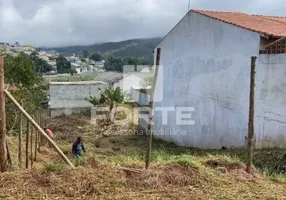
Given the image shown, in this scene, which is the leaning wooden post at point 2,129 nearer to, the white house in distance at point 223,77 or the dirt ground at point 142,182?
the dirt ground at point 142,182

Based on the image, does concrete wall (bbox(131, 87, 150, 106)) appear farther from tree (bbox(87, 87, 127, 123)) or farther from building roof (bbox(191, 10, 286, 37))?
building roof (bbox(191, 10, 286, 37))

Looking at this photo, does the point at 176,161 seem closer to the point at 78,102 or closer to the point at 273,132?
the point at 273,132

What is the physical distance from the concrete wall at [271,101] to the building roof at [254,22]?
103 centimetres

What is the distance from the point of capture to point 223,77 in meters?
14.3

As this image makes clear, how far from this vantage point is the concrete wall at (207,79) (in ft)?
43.4

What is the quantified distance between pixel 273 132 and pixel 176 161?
6.66 metres

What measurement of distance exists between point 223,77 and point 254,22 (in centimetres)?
250

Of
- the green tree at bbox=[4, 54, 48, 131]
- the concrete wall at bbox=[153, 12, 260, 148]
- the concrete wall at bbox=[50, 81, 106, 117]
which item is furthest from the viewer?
the concrete wall at bbox=[50, 81, 106, 117]

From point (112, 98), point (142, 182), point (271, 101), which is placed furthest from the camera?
point (112, 98)

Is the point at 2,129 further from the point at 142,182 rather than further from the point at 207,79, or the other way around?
the point at 207,79

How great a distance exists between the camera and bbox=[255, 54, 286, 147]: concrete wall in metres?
11.1

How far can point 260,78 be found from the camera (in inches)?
473

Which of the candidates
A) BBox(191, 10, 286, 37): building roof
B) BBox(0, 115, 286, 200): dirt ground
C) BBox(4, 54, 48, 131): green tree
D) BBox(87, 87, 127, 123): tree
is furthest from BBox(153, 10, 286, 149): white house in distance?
BBox(4, 54, 48, 131): green tree

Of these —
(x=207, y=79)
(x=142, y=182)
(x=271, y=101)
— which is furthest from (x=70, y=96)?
(x=142, y=182)
